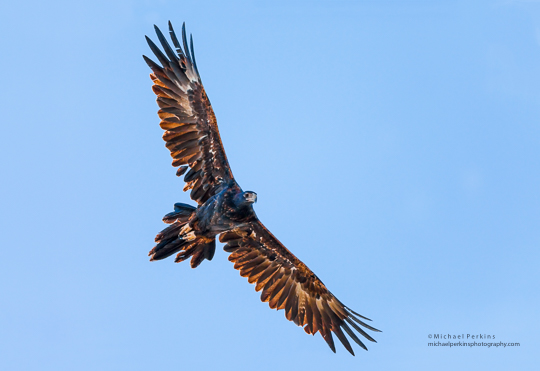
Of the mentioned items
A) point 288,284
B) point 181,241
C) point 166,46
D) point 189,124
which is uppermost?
point 166,46

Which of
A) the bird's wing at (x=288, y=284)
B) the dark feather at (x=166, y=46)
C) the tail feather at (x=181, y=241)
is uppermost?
the dark feather at (x=166, y=46)

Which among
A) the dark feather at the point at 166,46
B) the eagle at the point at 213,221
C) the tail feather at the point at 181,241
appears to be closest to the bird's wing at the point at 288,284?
the eagle at the point at 213,221

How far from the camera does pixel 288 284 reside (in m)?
18.7

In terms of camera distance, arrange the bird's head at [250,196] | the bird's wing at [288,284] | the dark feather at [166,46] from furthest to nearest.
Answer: the bird's wing at [288,284] < the dark feather at [166,46] < the bird's head at [250,196]

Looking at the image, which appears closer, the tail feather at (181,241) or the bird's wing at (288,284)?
the tail feather at (181,241)

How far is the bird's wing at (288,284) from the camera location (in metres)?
18.1

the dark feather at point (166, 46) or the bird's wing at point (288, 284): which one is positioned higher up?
the dark feather at point (166, 46)

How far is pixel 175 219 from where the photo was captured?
54.6 ft

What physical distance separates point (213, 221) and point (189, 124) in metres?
2.83

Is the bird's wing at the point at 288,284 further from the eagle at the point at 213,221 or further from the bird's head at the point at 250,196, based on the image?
the bird's head at the point at 250,196

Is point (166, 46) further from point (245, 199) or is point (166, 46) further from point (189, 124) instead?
point (245, 199)

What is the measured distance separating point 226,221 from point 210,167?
1682 mm

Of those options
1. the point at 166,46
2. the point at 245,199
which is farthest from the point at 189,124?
the point at 245,199

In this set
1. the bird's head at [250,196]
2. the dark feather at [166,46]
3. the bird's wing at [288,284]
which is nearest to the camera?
the bird's head at [250,196]
